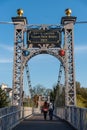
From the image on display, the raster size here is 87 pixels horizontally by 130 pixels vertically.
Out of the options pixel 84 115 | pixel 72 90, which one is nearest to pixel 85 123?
pixel 84 115

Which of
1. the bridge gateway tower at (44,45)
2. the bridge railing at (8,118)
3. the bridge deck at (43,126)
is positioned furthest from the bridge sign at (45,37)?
the bridge railing at (8,118)

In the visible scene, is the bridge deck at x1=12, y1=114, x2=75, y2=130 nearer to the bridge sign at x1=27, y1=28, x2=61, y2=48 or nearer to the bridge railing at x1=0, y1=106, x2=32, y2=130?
the bridge railing at x1=0, y1=106, x2=32, y2=130

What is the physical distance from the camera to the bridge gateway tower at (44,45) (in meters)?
37.8

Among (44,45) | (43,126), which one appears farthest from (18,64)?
(43,126)

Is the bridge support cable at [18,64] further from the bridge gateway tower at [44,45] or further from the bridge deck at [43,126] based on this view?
the bridge deck at [43,126]

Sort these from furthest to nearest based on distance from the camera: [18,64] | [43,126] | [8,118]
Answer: [18,64]
[43,126]
[8,118]

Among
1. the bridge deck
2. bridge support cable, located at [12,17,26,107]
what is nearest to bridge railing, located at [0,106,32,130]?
the bridge deck

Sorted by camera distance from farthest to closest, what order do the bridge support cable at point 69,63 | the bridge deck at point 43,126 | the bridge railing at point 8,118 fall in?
1. the bridge support cable at point 69,63
2. the bridge deck at point 43,126
3. the bridge railing at point 8,118

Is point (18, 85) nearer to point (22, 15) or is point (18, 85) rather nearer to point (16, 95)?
point (16, 95)

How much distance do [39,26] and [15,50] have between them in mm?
3197

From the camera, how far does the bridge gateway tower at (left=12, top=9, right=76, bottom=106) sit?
37.8m

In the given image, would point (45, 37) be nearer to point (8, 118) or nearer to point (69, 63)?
point (69, 63)

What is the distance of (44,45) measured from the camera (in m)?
38.7

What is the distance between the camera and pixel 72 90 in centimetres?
3728
